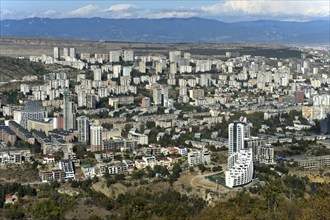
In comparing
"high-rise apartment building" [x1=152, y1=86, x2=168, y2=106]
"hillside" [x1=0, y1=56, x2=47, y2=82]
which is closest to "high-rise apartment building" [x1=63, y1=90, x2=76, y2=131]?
"high-rise apartment building" [x1=152, y1=86, x2=168, y2=106]

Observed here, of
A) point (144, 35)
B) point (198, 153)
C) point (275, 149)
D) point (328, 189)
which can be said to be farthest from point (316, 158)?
point (144, 35)

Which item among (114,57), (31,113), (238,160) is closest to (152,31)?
(114,57)

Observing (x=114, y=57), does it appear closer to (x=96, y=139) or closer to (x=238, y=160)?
(x=96, y=139)

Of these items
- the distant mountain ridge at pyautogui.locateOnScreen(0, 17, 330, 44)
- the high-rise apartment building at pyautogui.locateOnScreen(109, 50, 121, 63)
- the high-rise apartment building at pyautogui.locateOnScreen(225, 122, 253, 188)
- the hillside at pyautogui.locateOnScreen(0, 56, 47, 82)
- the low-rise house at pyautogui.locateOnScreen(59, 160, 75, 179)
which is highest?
the distant mountain ridge at pyautogui.locateOnScreen(0, 17, 330, 44)

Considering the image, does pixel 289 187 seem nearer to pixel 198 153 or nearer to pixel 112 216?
pixel 198 153

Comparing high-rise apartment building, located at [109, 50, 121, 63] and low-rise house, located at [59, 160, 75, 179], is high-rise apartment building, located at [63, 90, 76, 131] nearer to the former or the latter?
low-rise house, located at [59, 160, 75, 179]

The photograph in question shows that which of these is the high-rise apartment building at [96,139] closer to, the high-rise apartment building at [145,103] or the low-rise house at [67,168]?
the low-rise house at [67,168]
